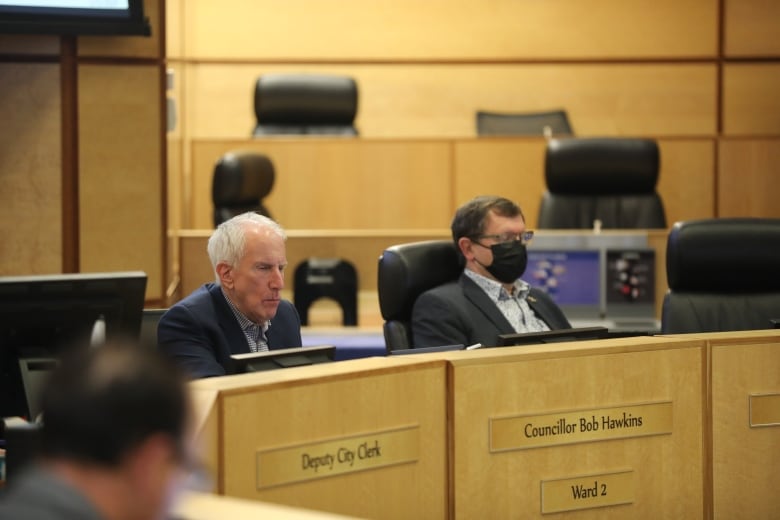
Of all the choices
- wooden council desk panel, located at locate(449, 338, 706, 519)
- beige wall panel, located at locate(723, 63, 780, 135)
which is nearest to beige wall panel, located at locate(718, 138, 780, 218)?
beige wall panel, located at locate(723, 63, 780, 135)

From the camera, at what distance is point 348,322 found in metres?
5.18

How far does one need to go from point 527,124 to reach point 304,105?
1.64m

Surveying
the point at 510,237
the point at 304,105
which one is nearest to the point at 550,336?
the point at 510,237

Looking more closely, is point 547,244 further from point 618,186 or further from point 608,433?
point 608,433

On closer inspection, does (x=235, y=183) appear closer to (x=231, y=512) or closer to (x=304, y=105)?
(x=304, y=105)

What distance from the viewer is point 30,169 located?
4273mm

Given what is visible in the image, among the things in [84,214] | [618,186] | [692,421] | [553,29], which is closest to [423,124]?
[553,29]

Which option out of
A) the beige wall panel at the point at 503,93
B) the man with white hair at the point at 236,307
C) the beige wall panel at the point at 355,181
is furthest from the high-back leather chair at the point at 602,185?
the man with white hair at the point at 236,307

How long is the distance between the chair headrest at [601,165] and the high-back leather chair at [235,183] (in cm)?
144

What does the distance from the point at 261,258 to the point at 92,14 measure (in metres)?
1.45

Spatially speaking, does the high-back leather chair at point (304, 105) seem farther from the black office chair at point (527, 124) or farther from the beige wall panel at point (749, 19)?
the beige wall panel at point (749, 19)

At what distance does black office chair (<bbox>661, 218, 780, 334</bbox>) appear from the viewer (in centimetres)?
371

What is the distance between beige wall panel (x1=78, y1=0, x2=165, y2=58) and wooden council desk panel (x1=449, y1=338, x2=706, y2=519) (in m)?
2.39

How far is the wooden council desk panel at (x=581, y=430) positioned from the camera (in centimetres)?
226
